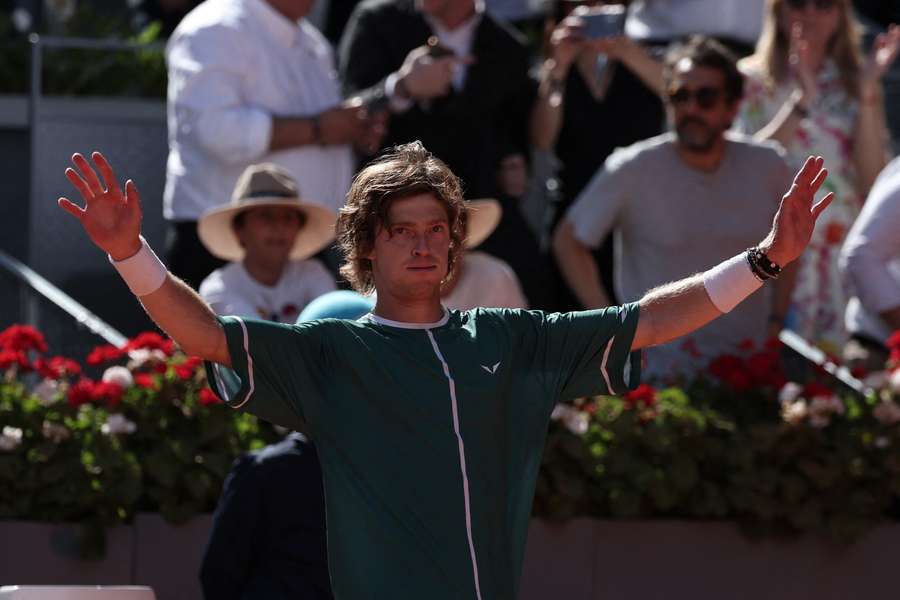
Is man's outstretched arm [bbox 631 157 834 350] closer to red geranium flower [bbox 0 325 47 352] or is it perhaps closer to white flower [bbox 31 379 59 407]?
white flower [bbox 31 379 59 407]

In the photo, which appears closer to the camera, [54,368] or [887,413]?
[54,368]

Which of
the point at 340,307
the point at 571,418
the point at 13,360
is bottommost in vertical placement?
the point at 571,418

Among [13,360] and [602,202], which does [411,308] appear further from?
[602,202]

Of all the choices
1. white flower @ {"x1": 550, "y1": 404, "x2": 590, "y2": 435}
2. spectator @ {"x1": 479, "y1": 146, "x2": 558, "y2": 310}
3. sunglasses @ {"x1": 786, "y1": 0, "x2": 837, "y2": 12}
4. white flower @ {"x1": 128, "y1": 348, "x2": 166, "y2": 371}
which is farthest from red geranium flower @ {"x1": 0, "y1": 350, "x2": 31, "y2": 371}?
sunglasses @ {"x1": 786, "y1": 0, "x2": 837, "y2": 12}

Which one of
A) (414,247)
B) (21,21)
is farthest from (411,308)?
(21,21)

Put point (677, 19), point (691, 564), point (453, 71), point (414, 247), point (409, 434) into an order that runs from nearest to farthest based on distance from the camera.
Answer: point (409, 434) → point (414, 247) → point (691, 564) → point (453, 71) → point (677, 19)

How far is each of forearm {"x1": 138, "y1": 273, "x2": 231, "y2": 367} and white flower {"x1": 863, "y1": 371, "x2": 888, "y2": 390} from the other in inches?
137

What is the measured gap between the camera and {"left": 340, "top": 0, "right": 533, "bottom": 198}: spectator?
8000 millimetres

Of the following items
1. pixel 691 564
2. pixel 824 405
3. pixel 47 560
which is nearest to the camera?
pixel 47 560

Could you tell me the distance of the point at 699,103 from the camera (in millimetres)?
7379

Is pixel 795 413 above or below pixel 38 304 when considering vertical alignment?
below

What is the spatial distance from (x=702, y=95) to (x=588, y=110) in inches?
41.4

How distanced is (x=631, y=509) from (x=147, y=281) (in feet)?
9.77

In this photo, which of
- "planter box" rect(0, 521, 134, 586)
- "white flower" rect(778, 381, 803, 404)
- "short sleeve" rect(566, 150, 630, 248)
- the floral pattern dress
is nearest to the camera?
"planter box" rect(0, 521, 134, 586)
